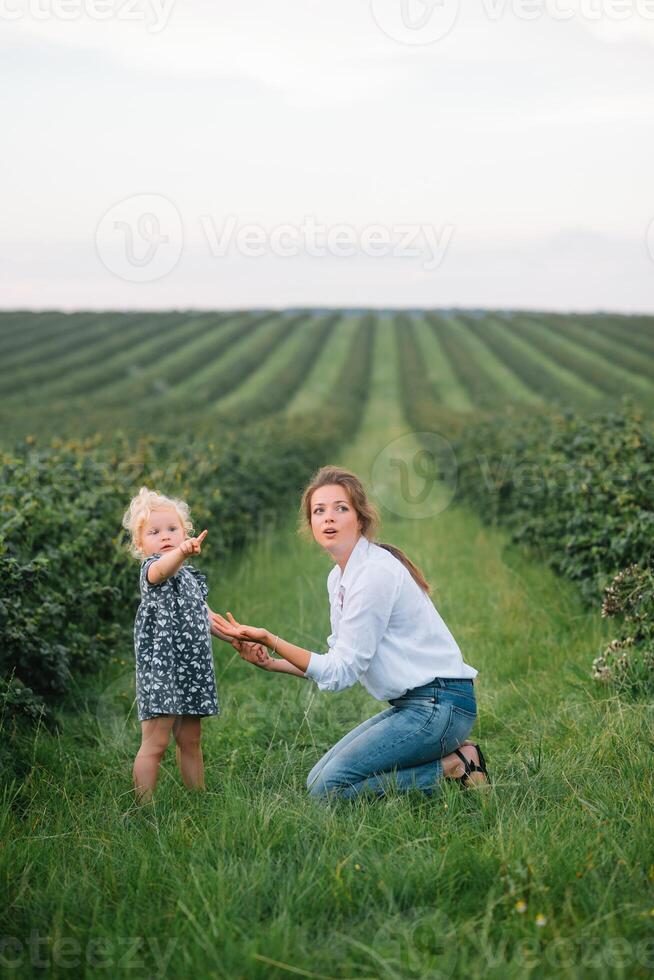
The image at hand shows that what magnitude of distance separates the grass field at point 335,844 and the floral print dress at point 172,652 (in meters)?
0.38

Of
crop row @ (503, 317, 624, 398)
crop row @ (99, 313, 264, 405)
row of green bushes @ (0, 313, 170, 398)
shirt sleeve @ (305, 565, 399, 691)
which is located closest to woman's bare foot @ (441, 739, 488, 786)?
shirt sleeve @ (305, 565, 399, 691)

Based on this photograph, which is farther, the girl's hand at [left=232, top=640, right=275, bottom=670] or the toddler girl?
the toddler girl

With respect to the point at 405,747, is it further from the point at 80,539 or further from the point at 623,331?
the point at 623,331

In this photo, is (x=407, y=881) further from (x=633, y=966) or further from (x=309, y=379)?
(x=309, y=379)

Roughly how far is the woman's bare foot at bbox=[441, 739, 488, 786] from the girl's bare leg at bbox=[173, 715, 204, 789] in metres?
1.04

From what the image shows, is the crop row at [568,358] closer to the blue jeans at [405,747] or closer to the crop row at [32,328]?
the blue jeans at [405,747]

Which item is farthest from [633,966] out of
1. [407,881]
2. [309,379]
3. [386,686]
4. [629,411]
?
[309,379]

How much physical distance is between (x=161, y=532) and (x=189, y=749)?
36.9 inches

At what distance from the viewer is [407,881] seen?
267 cm

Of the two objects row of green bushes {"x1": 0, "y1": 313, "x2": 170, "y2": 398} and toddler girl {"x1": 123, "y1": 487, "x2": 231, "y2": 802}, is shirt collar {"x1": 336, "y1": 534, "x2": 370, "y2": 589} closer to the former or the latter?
toddler girl {"x1": 123, "y1": 487, "x2": 231, "y2": 802}

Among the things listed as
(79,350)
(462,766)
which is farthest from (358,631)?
(79,350)

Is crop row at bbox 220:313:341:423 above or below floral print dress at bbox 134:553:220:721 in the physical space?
above

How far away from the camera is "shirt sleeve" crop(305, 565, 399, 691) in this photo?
3285mm

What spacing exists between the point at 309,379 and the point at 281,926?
41166 millimetres
